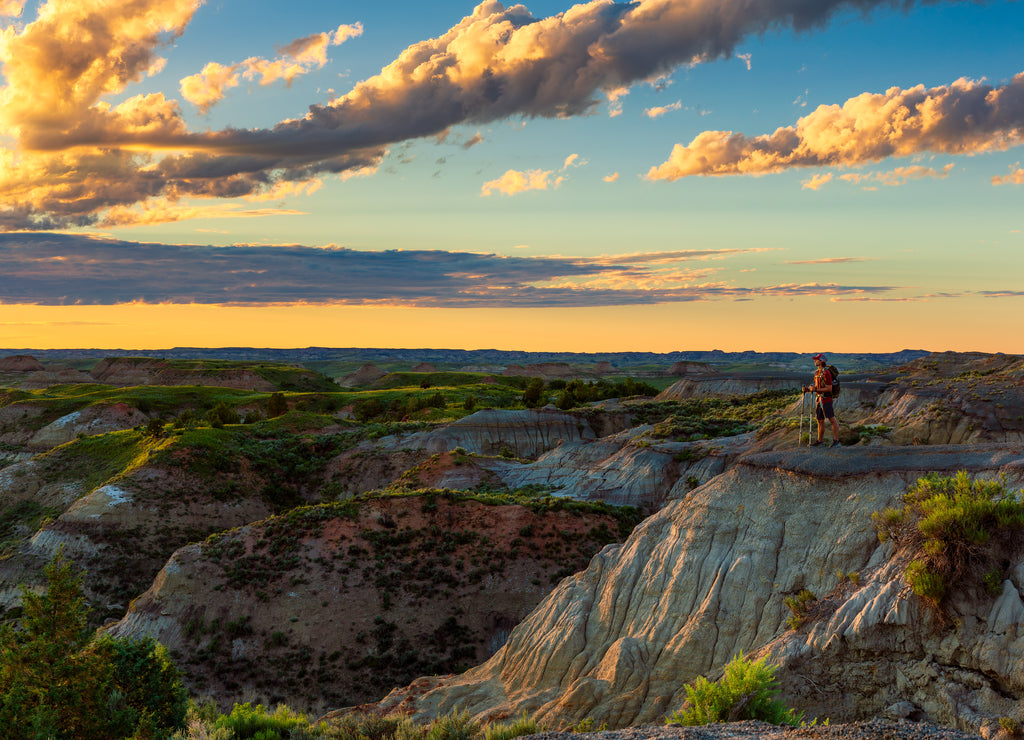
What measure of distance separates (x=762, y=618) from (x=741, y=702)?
564 cm

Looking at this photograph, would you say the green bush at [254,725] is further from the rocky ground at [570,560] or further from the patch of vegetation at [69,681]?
the rocky ground at [570,560]

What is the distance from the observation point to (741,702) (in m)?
13.3

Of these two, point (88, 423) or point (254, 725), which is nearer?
point (254, 725)

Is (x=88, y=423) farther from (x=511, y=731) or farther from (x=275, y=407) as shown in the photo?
(x=511, y=731)

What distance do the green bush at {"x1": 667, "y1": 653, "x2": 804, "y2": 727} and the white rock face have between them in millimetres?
1524

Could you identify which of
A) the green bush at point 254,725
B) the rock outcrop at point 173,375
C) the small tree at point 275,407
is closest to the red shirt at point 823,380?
the green bush at point 254,725

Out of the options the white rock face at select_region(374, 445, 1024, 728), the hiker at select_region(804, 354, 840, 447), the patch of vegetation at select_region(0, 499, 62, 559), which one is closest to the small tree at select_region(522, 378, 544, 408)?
the patch of vegetation at select_region(0, 499, 62, 559)

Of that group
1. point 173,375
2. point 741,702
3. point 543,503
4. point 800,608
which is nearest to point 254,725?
point 741,702

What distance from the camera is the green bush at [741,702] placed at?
13.3 metres

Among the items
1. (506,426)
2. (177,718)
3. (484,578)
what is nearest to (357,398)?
(506,426)

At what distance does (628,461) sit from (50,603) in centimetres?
3902

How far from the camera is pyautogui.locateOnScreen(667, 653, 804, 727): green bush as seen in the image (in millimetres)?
13273

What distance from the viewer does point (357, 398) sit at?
389ft

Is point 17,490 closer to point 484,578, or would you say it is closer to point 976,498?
point 484,578
